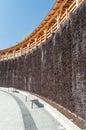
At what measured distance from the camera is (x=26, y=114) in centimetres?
1964

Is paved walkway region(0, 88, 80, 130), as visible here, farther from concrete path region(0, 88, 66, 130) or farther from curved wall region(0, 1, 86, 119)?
curved wall region(0, 1, 86, 119)

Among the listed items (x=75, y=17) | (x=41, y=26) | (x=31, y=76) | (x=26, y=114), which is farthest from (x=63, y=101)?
(x=41, y=26)

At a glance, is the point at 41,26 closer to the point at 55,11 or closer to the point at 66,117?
the point at 55,11

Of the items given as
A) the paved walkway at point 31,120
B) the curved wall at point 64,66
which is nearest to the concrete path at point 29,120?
the paved walkway at point 31,120

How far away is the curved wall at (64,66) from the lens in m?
15.5

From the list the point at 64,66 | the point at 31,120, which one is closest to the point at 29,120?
the point at 31,120

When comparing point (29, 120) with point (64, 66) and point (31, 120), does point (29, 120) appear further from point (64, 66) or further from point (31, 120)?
point (64, 66)

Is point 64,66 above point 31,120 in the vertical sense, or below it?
above

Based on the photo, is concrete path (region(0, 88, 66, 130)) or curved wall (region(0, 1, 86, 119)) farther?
curved wall (region(0, 1, 86, 119))

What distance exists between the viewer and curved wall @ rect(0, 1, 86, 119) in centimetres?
1554

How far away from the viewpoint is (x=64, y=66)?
19.6 m

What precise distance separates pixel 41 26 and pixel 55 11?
821cm

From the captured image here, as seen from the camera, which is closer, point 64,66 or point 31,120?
point 31,120

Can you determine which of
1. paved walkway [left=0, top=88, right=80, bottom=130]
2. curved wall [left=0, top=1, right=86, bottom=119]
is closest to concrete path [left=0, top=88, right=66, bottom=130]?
paved walkway [left=0, top=88, right=80, bottom=130]
